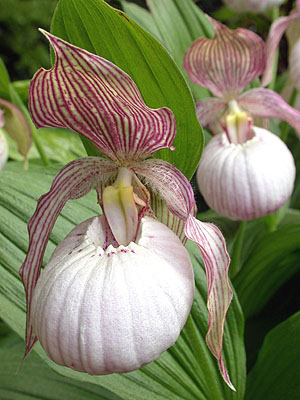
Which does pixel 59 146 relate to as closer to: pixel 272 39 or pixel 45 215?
pixel 272 39

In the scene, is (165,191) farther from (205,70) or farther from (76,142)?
(76,142)

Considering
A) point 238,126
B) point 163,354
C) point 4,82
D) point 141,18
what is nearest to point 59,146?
point 4,82

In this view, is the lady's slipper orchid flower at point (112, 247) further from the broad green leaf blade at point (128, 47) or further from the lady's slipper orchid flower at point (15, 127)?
the lady's slipper orchid flower at point (15, 127)

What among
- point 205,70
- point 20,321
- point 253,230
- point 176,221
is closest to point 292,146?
point 253,230

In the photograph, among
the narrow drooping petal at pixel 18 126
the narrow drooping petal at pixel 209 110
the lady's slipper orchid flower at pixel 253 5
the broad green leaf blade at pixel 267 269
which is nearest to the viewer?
the broad green leaf blade at pixel 267 269

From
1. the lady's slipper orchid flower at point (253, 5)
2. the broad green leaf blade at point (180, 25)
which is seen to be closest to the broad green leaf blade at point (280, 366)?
the broad green leaf blade at point (180, 25)

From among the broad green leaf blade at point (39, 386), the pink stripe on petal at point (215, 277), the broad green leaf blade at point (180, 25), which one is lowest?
the broad green leaf blade at point (39, 386)

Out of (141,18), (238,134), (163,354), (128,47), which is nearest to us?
(128,47)
